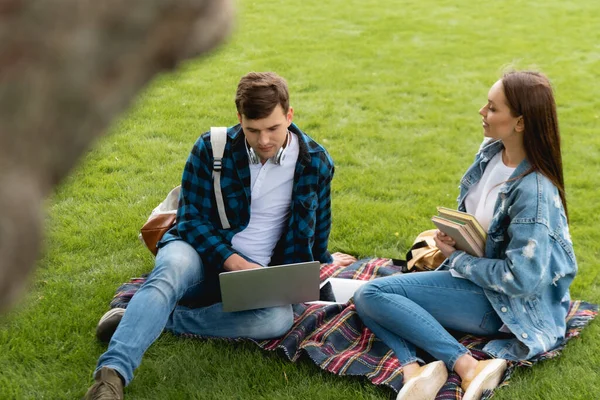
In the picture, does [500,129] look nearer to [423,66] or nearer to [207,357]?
[207,357]

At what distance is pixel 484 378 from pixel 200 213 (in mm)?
1597

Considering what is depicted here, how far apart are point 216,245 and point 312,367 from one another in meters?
0.76

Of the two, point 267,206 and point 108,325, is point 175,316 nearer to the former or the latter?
point 108,325

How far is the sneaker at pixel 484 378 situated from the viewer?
348 centimetres

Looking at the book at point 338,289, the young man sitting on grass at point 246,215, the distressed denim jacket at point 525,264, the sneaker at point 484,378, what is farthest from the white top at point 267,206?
the sneaker at point 484,378

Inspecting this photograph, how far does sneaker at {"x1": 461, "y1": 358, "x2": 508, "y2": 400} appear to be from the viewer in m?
3.48

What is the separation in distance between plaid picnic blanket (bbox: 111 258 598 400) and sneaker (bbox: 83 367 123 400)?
0.79 m

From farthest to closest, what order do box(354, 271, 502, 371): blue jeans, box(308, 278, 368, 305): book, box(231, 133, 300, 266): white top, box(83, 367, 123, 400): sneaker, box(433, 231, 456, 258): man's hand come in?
box(308, 278, 368, 305): book < box(231, 133, 300, 266): white top < box(433, 231, 456, 258): man's hand < box(354, 271, 502, 371): blue jeans < box(83, 367, 123, 400): sneaker

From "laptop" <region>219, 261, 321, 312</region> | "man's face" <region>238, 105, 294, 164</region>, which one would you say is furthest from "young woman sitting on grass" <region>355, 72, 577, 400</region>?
"man's face" <region>238, 105, 294, 164</region>

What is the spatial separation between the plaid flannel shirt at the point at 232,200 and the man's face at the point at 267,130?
0.44ft

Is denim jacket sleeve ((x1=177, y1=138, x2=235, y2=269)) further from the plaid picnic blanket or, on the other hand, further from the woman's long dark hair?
the woman's long dark hair

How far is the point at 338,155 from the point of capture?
682cm

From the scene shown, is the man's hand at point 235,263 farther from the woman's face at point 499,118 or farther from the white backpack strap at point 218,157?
the woman's face at point 499,118

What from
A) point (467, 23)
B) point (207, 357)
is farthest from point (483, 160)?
point (467, 23)
